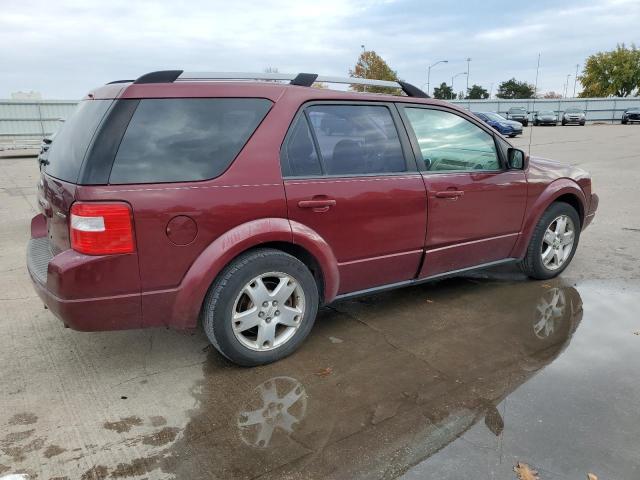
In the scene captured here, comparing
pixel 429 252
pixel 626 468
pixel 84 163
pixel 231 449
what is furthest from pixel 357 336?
pixel 84 163

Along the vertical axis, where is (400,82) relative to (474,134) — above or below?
above

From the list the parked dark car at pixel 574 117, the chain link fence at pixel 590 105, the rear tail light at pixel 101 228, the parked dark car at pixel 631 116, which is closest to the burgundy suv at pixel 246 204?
the rear tail light at pixel 101 228

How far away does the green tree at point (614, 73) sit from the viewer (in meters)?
61.8

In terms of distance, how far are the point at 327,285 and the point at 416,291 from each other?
4.84 feet

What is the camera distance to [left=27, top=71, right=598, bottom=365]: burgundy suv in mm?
2797

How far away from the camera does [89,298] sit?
2.77 m

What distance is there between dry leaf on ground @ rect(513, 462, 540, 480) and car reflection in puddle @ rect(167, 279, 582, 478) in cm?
29

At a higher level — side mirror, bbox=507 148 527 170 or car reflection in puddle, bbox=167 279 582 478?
side mirror, bbox=507 148 527 170

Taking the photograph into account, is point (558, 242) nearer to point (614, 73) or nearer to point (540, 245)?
point (540, 245)

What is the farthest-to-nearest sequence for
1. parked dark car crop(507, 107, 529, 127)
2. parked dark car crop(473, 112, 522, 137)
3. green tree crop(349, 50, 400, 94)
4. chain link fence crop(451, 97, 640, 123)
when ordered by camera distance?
green tree crop(349, 50, 400, 94)
chain link fence crop(451, 97, 640, 123)
parked dark car crop(507, 107, 529, 127)
parked dark car crop(473, 112, 522, 137)

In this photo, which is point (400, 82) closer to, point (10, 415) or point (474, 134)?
point (474, 134)

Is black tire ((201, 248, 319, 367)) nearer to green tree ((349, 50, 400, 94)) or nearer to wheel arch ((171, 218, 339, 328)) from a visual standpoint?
wheel arch ((171, 218, 339, 328))

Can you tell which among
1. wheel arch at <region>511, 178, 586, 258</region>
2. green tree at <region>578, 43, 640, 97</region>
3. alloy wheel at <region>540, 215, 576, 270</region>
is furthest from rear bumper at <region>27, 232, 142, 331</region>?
green tree at <region>578, 43, 640, 97</region>

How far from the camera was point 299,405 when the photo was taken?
9.50 feet
